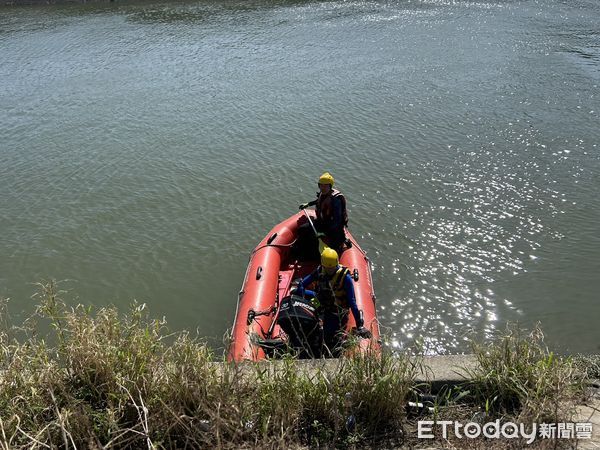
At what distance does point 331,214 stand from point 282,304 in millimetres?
2055

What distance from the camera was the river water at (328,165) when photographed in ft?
24.8

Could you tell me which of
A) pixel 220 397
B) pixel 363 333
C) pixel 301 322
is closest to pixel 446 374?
pixel 363 333

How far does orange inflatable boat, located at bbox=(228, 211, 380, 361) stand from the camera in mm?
5266

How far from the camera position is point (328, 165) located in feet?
36.0

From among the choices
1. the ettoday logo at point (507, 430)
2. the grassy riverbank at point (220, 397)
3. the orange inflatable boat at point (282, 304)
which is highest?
the grassy riverbank at point (220, 397)

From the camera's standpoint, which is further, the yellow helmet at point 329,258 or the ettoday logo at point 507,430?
the yellow helmet at point 329,258

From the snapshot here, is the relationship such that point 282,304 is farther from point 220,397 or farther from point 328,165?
point 328,165

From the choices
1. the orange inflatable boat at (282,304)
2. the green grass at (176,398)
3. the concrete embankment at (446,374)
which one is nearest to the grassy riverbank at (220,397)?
the green grass at (176,398)

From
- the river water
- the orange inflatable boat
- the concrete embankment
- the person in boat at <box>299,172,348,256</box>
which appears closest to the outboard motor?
the orange inflatable boat

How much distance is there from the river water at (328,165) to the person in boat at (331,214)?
90cm

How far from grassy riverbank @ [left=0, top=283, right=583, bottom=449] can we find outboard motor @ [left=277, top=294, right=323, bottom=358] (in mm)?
1625

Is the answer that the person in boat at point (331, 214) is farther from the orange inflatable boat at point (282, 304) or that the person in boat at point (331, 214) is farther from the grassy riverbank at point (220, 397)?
the grassy riverbank at point (220, 397)

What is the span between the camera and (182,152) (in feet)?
38.6

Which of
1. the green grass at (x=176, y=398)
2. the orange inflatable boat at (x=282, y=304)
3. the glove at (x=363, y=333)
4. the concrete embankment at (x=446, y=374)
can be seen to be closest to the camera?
the green grass at (x=176, y=398)
